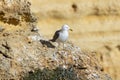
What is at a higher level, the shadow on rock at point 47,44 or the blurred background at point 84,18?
the blurred background at point 84,18

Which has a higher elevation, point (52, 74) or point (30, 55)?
point (30, 55)

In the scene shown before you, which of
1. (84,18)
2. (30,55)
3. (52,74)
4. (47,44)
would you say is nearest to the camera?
(52,74)

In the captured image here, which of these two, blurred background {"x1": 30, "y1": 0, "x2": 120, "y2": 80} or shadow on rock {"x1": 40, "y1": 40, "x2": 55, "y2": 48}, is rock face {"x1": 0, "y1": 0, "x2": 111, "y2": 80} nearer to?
shadow on rock {"x1": 40, "y1": 40, "x2": 55, "y2": 48}

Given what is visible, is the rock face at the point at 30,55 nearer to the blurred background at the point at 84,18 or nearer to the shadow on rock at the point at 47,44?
the shadow on rock at the point at 47,44

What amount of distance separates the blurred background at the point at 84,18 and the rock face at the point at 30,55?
1115 cm

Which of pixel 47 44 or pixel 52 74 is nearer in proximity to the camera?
pixel 52 74

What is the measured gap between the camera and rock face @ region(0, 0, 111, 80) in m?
10.2

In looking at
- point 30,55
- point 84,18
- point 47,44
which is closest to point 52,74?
point 30,55

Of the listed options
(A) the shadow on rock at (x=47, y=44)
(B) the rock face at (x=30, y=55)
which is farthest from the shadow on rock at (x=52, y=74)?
(A) the shadow on rock at (x=47, y=44)

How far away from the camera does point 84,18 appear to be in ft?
80.4

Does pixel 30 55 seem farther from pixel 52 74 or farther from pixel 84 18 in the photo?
pixel 84 18

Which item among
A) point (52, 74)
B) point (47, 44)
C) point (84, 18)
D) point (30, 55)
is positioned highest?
point (84, 18)

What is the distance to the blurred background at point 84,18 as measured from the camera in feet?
76.7

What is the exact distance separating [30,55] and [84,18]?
1404 centimetres
